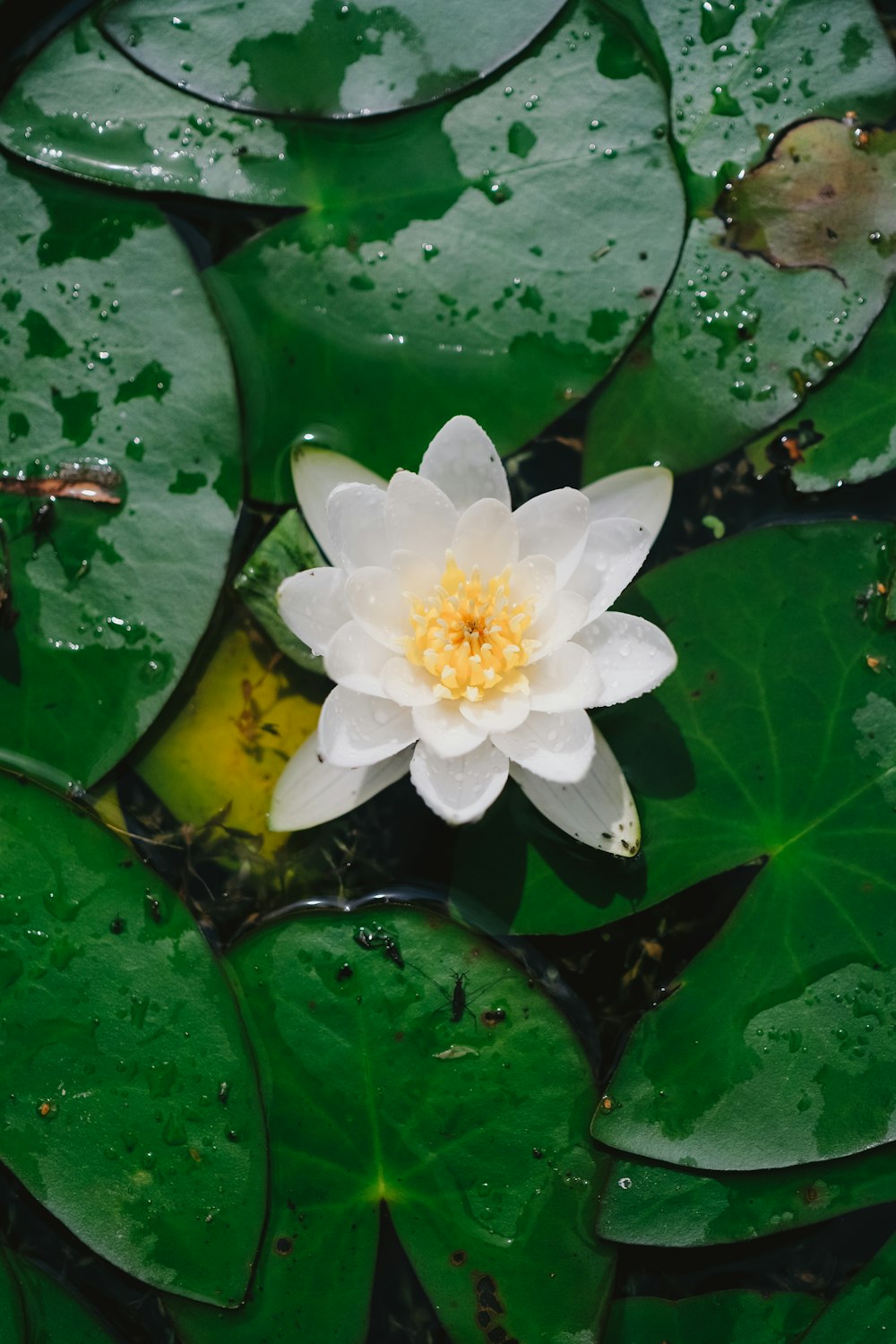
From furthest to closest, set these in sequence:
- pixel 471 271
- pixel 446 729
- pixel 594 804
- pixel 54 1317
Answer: pixel 471 271
pixel 54 1317
pixel 594 804
pixel 446 729

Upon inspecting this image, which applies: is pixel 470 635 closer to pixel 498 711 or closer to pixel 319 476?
pixel 498 711

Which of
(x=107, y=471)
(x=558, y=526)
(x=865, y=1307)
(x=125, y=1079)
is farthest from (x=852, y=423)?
(x=125, y=1079)

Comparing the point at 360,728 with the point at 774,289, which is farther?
the point at 774,289

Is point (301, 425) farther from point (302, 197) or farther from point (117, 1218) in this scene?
point (117, 1218)

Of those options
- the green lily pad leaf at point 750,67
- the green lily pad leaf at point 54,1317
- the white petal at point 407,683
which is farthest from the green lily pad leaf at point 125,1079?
the green lily pad leaf at point 750,67

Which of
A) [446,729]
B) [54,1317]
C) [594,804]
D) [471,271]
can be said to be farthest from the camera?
[471,271]

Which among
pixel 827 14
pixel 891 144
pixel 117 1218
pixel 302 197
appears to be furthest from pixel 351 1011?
pixel 827 14
